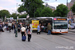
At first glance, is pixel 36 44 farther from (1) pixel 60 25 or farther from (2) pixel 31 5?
(2) pixel 31 5

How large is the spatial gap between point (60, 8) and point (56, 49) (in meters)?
46.5

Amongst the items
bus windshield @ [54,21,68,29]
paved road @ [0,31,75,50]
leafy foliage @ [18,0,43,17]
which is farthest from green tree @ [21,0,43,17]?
paved road @ [0,31,75,50]

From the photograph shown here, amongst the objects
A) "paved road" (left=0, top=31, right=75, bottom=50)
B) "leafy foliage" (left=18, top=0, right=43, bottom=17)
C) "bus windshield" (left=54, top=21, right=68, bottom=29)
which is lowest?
"paved road" (left=0, top=31, right=75, bottom=50)

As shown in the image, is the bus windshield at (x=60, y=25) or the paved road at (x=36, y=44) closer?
the paved road at (x=36, y=44)

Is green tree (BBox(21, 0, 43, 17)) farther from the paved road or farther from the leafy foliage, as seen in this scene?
the paved road

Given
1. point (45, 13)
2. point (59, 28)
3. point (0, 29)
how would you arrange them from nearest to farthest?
point (0, 29), point (59, 28), point (45, 13)

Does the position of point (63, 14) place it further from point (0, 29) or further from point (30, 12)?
point (0, 29)

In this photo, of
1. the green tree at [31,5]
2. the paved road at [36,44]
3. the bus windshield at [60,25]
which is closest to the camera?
the paved road at [36,44]

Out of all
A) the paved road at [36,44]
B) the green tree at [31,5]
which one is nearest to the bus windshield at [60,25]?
the paved road at [36,44]

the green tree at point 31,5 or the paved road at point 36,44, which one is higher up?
the green tree at point 31,5

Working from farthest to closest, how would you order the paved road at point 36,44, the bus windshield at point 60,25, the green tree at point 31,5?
1. the green tree at point 31,5
2. the bus windshield at point 60,25
3. the paved road at point 36,44

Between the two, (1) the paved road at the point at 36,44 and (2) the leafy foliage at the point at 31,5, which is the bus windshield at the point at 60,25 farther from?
(2) the leafy foliage at the point at 31,5

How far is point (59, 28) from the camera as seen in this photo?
2295 cm

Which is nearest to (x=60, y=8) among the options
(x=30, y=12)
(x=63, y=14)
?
(x=63, y=14)
